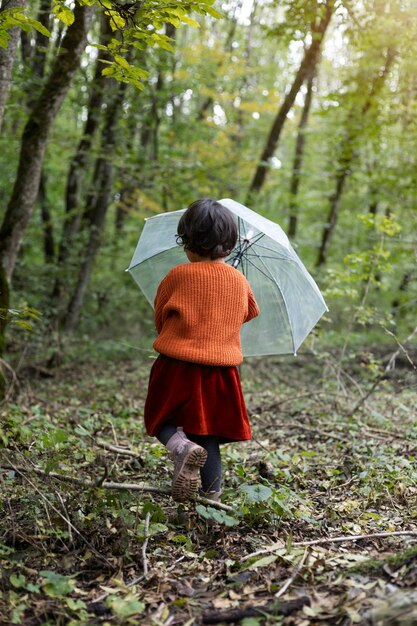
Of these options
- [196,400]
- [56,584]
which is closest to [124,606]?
[56,584]

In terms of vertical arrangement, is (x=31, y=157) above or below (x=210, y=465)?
above

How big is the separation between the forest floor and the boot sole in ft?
0.40

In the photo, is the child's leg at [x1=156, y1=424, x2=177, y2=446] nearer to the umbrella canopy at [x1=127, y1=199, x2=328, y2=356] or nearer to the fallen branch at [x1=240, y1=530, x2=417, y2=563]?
the fallen branch at [x1=240, y1=530, x2=417, y2=563]

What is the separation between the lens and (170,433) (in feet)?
11.6

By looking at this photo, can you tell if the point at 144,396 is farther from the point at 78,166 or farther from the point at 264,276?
the point at 78,166

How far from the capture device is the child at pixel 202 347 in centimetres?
348

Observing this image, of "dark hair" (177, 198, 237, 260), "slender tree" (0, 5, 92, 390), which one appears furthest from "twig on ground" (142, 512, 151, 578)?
"slender tree" (0, 5, 92, 390)

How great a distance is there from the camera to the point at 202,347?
3.47 m

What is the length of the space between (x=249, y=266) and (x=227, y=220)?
862mm

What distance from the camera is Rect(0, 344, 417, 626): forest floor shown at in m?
2.48

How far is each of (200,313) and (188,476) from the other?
92 cm

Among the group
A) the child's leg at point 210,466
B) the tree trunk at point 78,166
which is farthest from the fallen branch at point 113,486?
the tree trunk at point 78,166

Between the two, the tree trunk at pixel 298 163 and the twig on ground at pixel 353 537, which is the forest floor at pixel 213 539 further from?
the tree trunk at pixel 298 163

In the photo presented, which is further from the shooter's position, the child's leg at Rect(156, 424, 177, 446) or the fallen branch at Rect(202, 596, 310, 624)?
the child's leg at Rect(156, 424, 177, 446)
